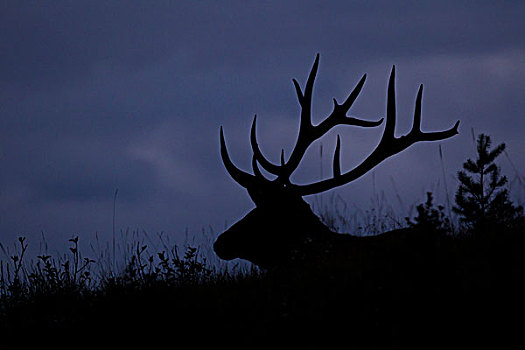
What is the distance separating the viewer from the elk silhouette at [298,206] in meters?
6.08

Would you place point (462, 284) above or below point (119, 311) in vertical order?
below

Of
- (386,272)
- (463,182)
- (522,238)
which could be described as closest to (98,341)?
(386,272)

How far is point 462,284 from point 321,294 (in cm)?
92

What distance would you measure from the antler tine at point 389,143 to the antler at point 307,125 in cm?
33

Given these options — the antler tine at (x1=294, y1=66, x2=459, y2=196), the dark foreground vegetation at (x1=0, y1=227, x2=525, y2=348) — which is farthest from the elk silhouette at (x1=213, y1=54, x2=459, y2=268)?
the dark foreground vegetation at (x1=0, y1=227, x2=525, y2=348)

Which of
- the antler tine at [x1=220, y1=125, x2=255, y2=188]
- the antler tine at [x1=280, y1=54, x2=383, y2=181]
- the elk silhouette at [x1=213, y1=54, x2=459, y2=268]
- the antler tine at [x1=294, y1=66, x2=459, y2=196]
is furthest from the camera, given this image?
the antler tine at [x1=280, y1=54, x2=383, y2=181]

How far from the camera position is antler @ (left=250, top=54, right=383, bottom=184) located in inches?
279

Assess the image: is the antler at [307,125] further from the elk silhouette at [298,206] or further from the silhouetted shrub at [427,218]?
the silhouetted shrub at [427,218]

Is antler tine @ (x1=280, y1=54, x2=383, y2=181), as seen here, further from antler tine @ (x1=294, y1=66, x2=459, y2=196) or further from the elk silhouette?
antler tine @ (x1=294, y1=66, x2=459, y2=196)

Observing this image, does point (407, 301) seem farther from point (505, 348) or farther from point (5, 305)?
point (5, 305)

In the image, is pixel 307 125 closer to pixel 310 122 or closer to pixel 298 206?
pixel 310 122

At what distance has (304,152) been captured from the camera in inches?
286

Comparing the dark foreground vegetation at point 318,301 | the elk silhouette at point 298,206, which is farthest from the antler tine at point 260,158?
the dark foreground vegetation at point 318,301

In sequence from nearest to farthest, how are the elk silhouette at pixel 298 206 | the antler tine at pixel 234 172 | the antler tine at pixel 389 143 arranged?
1. the elk silhouette at pixel 298 206
2. the antler tine at pixel 234 172
3. the antler tine at pixel 389 143
